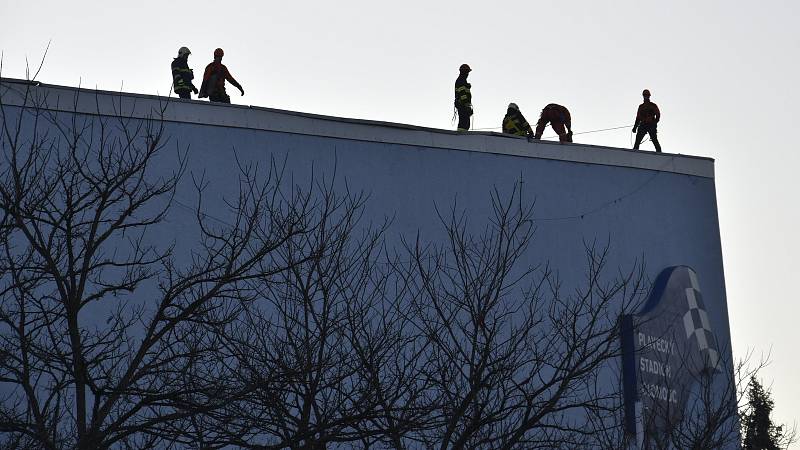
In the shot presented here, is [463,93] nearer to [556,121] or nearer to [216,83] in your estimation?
[556,121]

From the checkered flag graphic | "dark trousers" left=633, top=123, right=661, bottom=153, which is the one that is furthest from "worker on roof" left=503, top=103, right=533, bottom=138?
the checkered flag graphic

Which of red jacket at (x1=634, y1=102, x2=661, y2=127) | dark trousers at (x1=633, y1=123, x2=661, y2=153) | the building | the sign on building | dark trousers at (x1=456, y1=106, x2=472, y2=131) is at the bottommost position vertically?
the sign on building

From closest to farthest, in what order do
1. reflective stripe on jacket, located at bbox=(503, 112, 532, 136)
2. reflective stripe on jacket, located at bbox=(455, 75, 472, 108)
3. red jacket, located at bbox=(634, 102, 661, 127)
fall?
reflective stripe on jacket, located at bbox=(455, 75, 472, 108), reflective stripe on jacket, located at bbox=(503, 112, 532, 136), red jacket, located at bbox=(634, 102, 661, 127)

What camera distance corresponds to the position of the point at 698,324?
79.8 feet

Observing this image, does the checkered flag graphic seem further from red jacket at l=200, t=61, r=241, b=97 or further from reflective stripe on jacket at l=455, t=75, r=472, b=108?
red jacket at l=200, t=61, r=241, b=97

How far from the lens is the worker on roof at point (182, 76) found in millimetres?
21250

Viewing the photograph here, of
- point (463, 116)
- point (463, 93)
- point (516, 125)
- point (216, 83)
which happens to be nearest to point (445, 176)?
point (463, 116)

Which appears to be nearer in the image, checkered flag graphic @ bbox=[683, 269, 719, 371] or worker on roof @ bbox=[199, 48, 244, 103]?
worker on roof @ bbox=[199, 48, 244, 103]

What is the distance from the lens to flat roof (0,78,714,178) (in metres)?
18.8

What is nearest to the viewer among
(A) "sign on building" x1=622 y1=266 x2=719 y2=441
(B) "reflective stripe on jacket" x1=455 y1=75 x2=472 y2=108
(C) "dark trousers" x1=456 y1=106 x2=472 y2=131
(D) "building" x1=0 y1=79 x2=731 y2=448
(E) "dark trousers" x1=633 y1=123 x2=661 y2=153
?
(D) "building" x1=0 y1=79 x2=731 y2=448

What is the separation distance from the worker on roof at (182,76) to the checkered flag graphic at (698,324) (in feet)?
32.8

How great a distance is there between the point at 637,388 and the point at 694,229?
3918mm

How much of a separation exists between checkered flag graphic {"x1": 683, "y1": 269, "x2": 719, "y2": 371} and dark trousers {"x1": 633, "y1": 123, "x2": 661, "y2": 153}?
2615mm

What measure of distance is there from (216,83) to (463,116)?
475 cm
